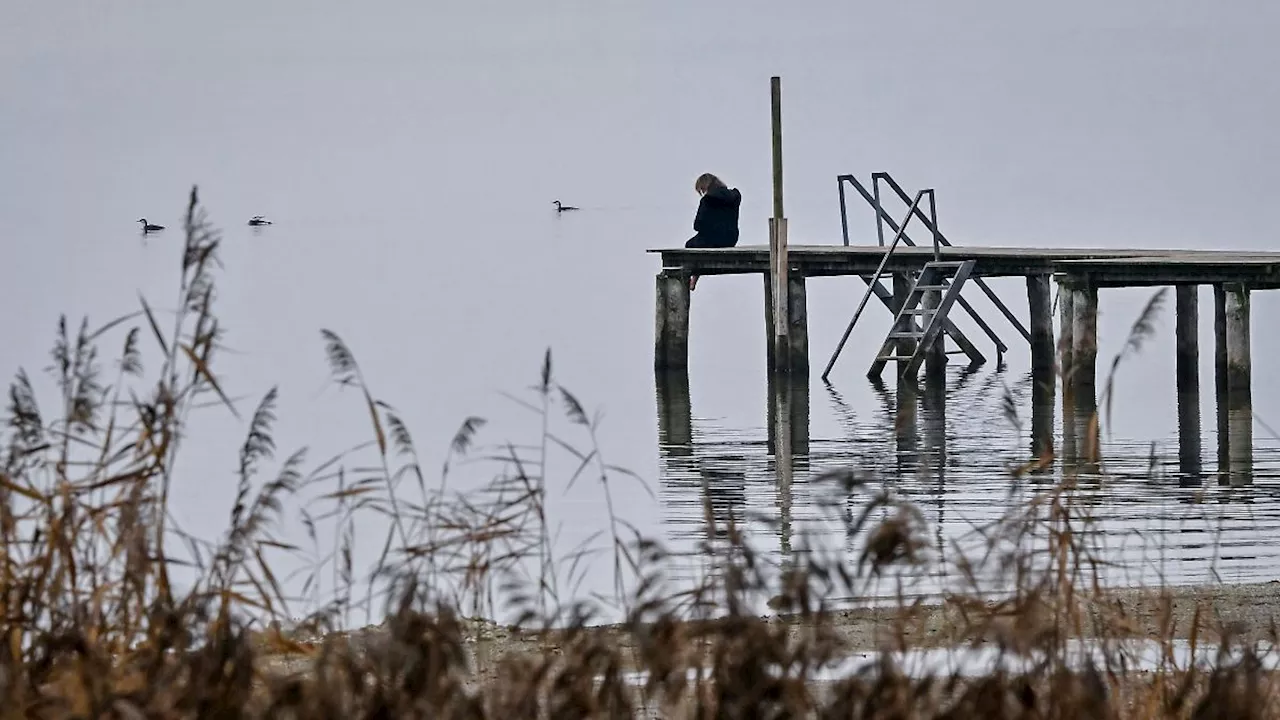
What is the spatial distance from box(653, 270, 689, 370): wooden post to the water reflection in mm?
297

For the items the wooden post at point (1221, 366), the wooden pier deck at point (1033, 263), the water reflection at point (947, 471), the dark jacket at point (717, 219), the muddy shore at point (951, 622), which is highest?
the dark jacket at point (717, 219)

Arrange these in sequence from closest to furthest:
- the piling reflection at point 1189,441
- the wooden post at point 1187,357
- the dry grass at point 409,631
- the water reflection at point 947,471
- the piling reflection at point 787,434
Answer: the dry grass at point 409,631 < the water reflection at point 947,471 < the piling reflection at point 787,434 < the piling reflection at point 1189,441 < the wooden post at point 1187,357

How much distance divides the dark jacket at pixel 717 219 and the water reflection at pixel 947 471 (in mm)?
1746

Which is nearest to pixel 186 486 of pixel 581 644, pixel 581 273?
pixel 581 644

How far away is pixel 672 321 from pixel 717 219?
144cm

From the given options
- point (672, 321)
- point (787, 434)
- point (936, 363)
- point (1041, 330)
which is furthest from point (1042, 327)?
point (787, 434)

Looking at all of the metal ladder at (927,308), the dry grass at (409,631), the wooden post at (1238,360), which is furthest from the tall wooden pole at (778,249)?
the dry grass at (409,631)

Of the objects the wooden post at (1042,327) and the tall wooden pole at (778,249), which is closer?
the tall wooden pole at (778,249)

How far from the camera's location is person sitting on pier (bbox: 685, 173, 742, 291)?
26.7 metres

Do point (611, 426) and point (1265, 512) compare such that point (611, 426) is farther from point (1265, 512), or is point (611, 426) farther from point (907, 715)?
point (907, 715)

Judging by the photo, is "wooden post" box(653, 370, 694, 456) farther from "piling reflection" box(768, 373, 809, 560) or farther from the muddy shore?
the muddy shore

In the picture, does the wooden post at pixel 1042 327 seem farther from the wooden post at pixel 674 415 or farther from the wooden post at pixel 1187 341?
the wooden post at pixel 674 415

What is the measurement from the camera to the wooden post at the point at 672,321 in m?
25.7

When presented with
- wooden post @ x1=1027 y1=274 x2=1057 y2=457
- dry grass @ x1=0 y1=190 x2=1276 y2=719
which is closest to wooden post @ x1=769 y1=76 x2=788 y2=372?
wooden post @ x1=1027 y1=274 x2=1057 y2=457
